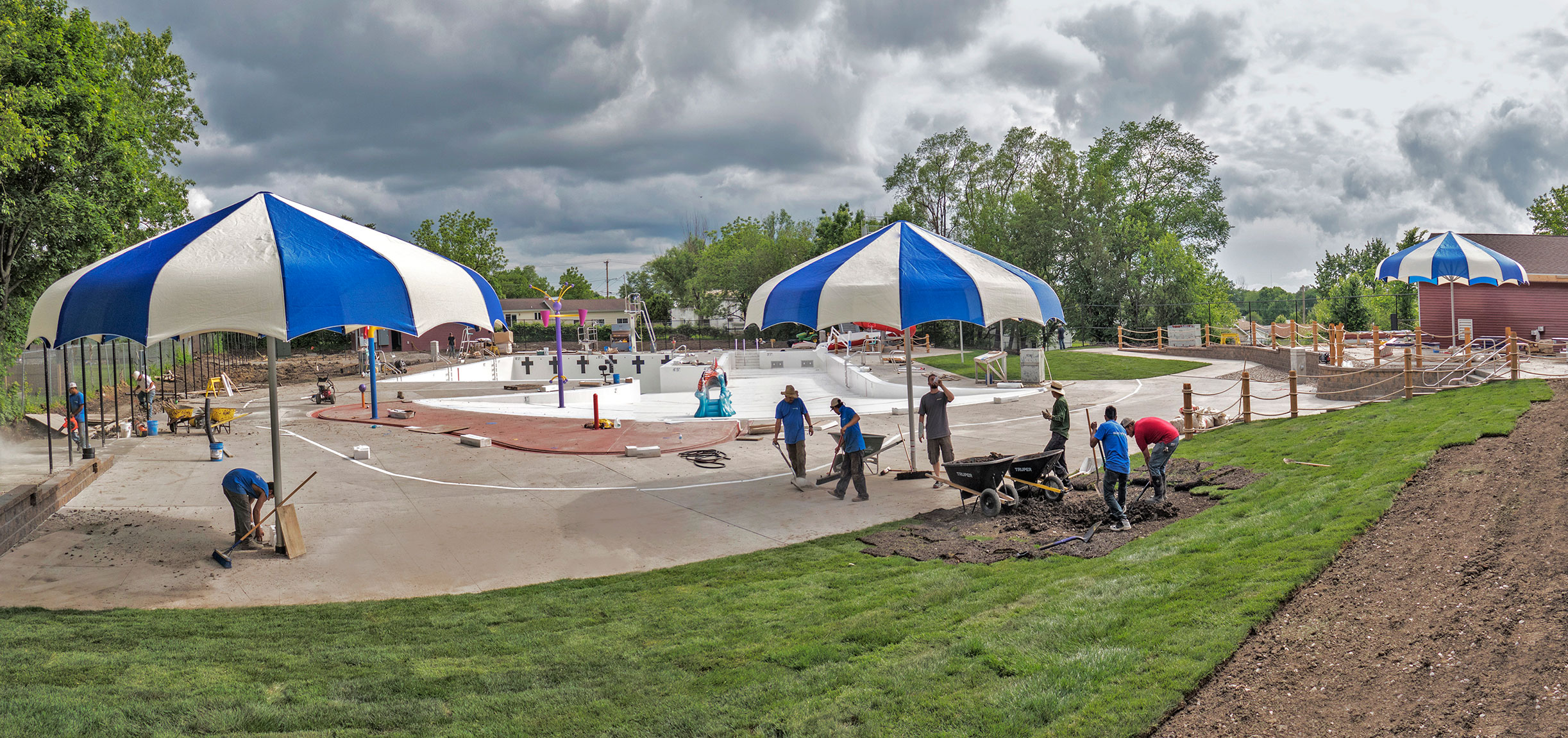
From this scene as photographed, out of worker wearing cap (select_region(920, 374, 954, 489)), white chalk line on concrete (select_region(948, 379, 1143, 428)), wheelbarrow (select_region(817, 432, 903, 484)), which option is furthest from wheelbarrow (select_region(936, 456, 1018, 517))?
white chalk line on concrete (select_region(948, 379, 1143, 428))

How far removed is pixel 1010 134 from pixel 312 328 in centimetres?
6462

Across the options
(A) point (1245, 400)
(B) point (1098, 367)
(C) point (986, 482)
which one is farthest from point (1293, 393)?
(B) point (1098, 367)

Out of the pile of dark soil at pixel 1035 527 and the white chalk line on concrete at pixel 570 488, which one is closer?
the pile of dark soil at pixel 1035 527

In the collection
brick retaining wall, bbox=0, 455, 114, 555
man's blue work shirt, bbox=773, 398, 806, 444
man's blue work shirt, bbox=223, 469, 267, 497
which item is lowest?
brick retaining wall, bbox=0, 455, 114, 555

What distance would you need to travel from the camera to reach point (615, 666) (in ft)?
20.1

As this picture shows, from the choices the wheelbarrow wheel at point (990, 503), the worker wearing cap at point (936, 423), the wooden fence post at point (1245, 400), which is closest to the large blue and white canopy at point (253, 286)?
the wheelbarrow wheel at point (990, 503)

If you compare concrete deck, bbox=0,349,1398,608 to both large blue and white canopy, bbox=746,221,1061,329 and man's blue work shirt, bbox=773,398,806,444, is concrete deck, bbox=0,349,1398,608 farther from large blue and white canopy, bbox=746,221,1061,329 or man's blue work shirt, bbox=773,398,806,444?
large blue and white canopy, bbox=746,221,1061,329

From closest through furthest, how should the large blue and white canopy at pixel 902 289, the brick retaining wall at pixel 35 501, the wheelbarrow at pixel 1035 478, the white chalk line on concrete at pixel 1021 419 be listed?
the brick retaining wall at pixel 35 501, the wheelbarrow at pixel 1035 478, the large blue and white canopy at pixel 902 289, the white chalk line on concrete at pixel 1021 419

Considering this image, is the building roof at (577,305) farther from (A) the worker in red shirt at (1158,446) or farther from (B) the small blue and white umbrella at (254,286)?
(A) the worker in red shirt at (1158,446)

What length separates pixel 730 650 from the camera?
21.1 ft

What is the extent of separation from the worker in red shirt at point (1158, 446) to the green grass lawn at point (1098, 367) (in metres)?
21.0

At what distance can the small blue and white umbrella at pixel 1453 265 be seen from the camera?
22.2 metres

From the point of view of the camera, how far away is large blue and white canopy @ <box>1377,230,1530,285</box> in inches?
874

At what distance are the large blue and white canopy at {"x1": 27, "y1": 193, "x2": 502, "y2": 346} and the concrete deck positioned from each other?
8.89ft
